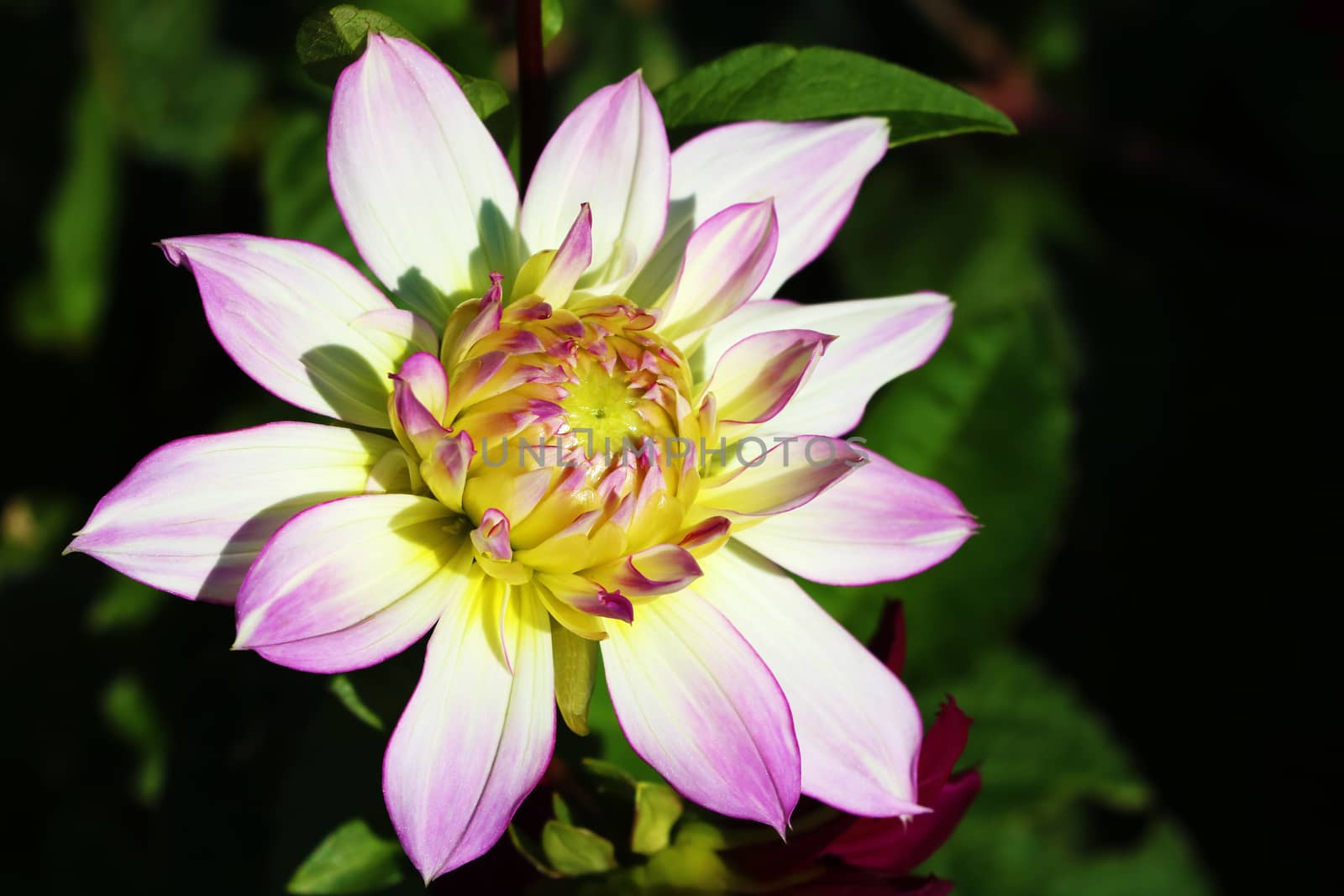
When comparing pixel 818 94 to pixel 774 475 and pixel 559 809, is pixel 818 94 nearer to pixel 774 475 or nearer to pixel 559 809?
pixel 774 475

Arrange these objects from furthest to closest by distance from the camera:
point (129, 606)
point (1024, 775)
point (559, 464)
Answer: point (1024, 775), point (129, 606), point (559, 464)

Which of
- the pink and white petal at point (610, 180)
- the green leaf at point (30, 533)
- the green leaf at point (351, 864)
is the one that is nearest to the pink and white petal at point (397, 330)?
the pink and white petal at point (610, 180)

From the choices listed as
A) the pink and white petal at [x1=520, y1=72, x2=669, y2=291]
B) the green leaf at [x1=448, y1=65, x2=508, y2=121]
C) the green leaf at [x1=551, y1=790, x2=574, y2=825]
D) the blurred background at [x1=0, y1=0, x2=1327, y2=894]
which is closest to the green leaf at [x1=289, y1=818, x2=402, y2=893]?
the blurred background at [x1=0, y1=0, x2=1327, y2=894]

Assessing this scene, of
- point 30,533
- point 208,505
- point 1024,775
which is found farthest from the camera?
point 30,533

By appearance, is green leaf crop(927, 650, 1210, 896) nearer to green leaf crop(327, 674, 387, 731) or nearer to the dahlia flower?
the dahlia flower

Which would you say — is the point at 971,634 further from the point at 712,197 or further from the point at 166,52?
the point at 166,52

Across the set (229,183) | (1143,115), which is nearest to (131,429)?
(229,183)

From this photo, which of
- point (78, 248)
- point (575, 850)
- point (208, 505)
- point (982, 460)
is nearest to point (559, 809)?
point (575, 850)
